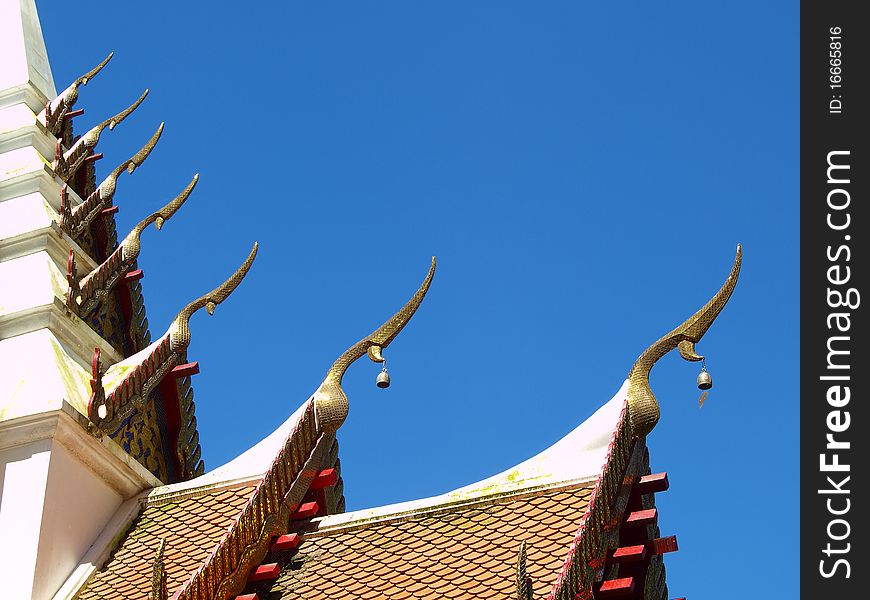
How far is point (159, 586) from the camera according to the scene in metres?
9.63

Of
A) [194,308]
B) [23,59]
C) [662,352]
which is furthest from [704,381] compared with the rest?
[23,59]

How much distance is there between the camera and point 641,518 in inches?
390

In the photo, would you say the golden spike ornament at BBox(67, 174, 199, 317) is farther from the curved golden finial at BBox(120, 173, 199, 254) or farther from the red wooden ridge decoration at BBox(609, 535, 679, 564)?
the red wooden ridge decoration at BBox(609, 535, 679, 564)

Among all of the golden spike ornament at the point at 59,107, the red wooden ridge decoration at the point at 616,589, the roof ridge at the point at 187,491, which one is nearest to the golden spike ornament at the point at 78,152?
the golden spike ornament at the point at 59,107

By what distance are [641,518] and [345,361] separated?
254 cm

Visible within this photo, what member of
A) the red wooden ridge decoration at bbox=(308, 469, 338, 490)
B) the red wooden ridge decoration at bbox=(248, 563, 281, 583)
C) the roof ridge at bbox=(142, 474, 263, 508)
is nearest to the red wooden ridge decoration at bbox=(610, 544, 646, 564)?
the red wooden ridge decoration at bbox=(248, 563, 281, 583)

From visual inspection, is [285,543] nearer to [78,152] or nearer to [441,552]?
[441,552]

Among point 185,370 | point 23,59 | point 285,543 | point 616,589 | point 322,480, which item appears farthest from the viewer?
point 23,59

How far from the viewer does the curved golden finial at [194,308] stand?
12734mm

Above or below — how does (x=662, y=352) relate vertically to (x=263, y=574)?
above

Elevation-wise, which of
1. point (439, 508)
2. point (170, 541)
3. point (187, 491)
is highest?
point (187, 491)

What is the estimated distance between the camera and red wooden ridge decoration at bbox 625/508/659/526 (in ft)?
32.5

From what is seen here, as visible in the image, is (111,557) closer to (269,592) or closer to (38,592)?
(38,592)
